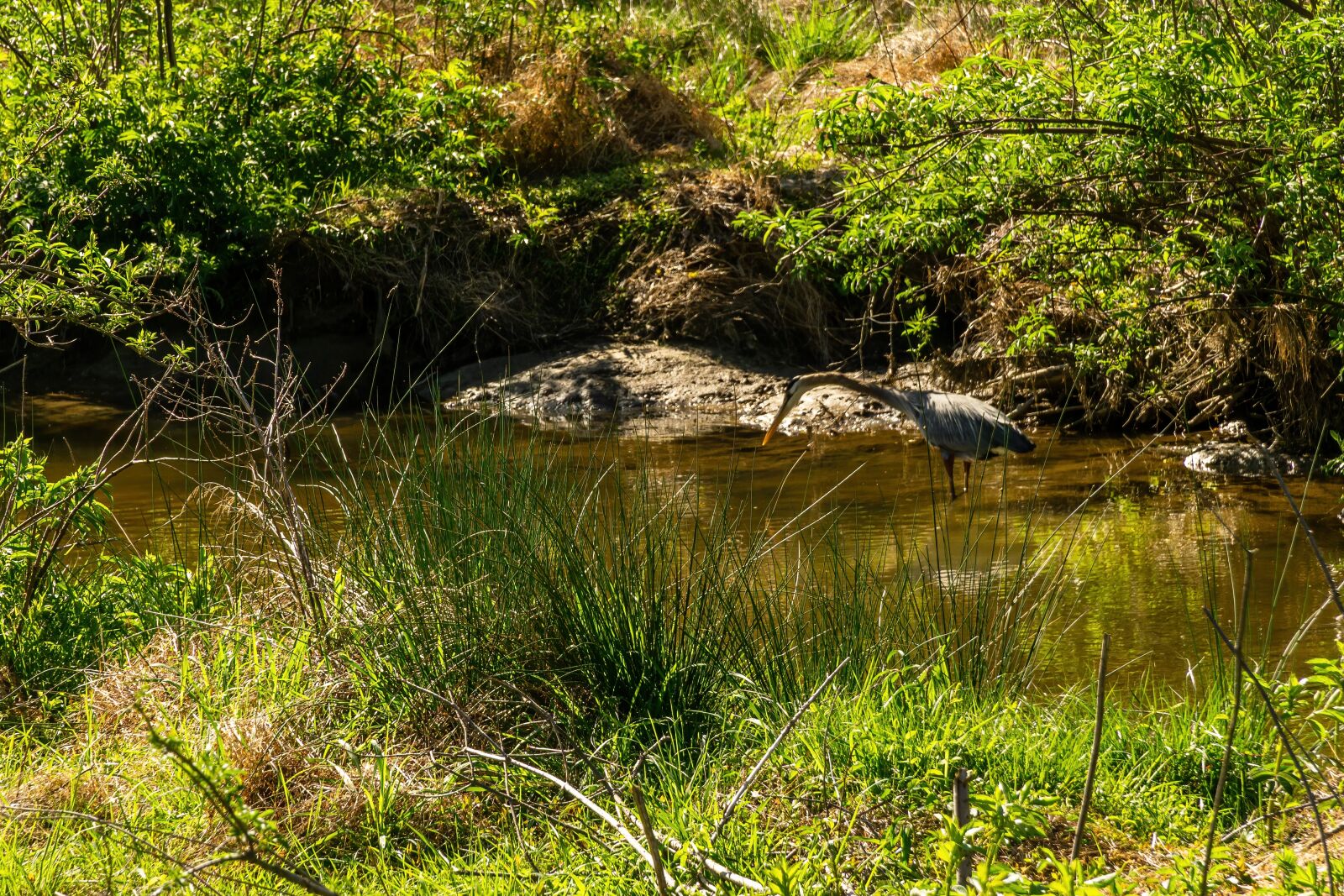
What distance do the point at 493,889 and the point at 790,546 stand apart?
3.98 metres

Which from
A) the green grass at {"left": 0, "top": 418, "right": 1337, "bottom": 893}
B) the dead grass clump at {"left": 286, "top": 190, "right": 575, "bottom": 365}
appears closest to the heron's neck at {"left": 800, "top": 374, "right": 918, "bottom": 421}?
the dead grass clump at {"left": 286, "top": 190, "right": 575, "bottom": 365}

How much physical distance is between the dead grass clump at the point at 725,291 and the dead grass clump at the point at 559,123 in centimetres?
152

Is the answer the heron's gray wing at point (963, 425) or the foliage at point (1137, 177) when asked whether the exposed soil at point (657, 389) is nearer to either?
the heron's gray wing at point (963, 425)

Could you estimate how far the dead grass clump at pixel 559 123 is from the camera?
39.7 ft

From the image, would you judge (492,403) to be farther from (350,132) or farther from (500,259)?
(350,132)

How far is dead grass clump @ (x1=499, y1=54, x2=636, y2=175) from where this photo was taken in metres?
12.1

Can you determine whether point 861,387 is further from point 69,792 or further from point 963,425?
point 69,792

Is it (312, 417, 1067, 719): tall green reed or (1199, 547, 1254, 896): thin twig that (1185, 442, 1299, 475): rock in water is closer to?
(312, 417, 1067, 719): tall green reed

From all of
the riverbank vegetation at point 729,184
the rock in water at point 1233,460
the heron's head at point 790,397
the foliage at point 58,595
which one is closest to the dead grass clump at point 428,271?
the riverbank vegetation at point 729,184

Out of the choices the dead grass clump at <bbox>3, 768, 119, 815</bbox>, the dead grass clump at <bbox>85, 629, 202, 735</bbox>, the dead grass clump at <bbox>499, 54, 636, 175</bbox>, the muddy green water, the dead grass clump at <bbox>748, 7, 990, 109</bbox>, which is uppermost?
the dead grass clump at <bbox>748, 7, 990, 109</bbox>

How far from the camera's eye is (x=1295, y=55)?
513 centimetres

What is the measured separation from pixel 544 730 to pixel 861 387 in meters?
5.52

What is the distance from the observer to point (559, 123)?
40.3 feet

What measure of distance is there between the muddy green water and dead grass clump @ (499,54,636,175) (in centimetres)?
342
